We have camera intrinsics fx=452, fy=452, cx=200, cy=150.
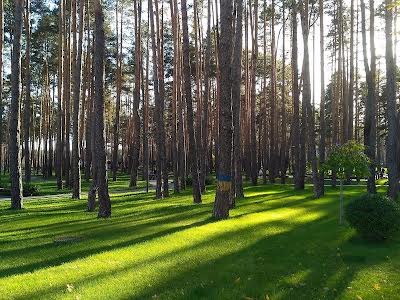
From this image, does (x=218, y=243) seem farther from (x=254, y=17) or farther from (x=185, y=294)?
(x=254, y=17)

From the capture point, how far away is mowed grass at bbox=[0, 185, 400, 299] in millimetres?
6496

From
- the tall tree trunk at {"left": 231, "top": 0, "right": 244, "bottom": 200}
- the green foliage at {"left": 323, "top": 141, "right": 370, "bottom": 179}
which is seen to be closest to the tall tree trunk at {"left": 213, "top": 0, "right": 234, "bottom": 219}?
the green foliage at {"left": 323, "top": 141, "right": 370, "bottom": 179}

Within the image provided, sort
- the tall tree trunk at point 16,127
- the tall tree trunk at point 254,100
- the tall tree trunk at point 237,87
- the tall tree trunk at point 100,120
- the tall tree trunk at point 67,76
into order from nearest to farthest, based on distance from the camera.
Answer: the tall tree trunk at point 100,120 < the tall tree trunk at point 16,127 < the tall tree trunk at point 237,87 < the tall tree trunk at point 67,76 < the tall tree trunk at point 254,100

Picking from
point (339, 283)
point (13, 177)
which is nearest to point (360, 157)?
point (339, 283)

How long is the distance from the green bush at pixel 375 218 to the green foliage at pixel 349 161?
257 centimetres

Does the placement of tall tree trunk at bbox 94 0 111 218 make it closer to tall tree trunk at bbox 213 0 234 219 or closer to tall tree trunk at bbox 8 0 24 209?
tall tree trunk at bbox 213 0 234 219

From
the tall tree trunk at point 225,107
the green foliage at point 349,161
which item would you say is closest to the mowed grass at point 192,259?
the tall tree trunk at point 225,107

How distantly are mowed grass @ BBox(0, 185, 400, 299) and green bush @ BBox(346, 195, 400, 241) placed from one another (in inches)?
10.5

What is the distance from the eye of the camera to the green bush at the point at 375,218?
1008 centimetres

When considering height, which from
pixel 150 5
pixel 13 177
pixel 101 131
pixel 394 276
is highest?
pixel 150 5

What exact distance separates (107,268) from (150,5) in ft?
60.8

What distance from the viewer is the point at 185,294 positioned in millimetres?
6254

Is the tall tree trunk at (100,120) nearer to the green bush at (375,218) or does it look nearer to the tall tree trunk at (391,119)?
the green bush at (375,218)

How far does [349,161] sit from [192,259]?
6.77 m
